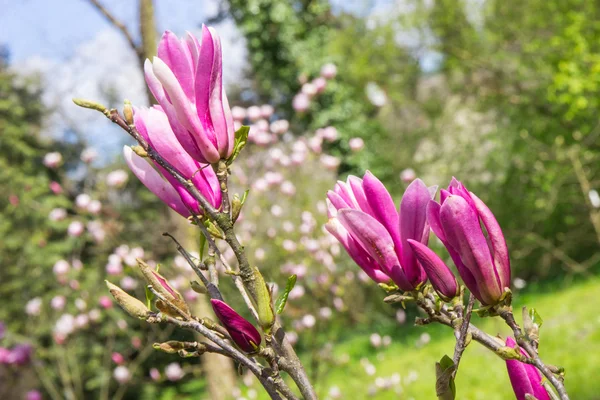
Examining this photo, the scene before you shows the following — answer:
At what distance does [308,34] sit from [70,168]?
644 cm

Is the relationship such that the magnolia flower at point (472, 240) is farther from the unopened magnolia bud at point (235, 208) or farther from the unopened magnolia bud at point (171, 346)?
the unopened magnolia bud at point (171, 346)

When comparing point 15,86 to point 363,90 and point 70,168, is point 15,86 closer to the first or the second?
point 70,168

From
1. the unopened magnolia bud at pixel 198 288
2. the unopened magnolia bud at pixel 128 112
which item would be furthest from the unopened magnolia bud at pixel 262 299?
the unopened magnolia bud at pixel 128 112

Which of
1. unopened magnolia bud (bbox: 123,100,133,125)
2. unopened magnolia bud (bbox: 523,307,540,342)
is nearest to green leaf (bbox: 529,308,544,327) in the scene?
unopened magnolia bud (bbox: 523,307,540,342)

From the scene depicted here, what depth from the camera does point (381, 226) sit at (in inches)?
27.0

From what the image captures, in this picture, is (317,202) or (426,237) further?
(317,202)

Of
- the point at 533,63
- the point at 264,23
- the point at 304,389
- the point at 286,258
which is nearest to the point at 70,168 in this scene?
the point at 264,23

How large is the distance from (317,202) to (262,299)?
22.6ft

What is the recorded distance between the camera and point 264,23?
10.2m

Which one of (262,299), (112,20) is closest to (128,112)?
(262,299)

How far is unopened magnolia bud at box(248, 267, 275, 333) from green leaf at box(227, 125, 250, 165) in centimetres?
16

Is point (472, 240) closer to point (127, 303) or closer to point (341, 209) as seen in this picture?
point (341, 209)

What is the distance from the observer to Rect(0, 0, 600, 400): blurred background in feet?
17.7

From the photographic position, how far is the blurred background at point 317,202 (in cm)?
540
